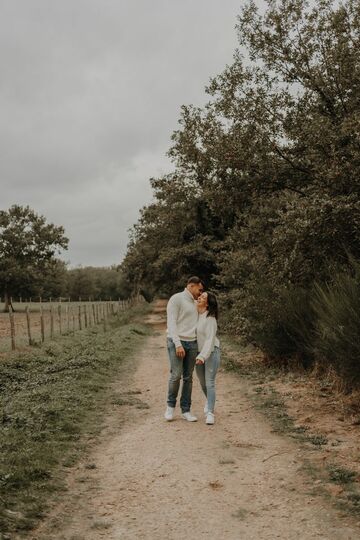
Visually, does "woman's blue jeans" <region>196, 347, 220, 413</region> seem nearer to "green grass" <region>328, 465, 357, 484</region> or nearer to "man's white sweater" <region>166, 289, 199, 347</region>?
"man's white sweater" <region>166, 289, 199, 347</region>

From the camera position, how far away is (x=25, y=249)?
58.8 m

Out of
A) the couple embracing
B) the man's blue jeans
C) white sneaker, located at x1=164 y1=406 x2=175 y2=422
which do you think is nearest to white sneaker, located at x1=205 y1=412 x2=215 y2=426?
the couple embracing

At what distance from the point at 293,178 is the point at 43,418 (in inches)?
428

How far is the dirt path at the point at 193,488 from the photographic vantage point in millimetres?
4426

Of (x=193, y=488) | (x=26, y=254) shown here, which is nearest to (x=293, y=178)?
(x=193, y=488)

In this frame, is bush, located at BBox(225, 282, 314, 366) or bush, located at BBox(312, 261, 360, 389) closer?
bush, located at BBox(312, 261, 360, 389)

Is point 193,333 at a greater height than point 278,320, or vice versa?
point 193,333

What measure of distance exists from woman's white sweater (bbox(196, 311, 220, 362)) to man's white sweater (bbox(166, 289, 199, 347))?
0.09 metres

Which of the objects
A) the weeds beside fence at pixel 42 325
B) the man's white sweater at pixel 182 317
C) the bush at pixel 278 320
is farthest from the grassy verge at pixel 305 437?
the weeds beside fence at pixel 42 325

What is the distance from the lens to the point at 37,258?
195ft

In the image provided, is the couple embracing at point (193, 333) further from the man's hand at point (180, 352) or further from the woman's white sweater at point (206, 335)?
the man's hand at point (180, 352)

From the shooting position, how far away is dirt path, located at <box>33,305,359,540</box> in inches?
174

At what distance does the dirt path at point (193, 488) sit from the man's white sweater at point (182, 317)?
4.48 ft

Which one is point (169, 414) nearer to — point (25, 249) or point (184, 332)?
point (184, 332)
